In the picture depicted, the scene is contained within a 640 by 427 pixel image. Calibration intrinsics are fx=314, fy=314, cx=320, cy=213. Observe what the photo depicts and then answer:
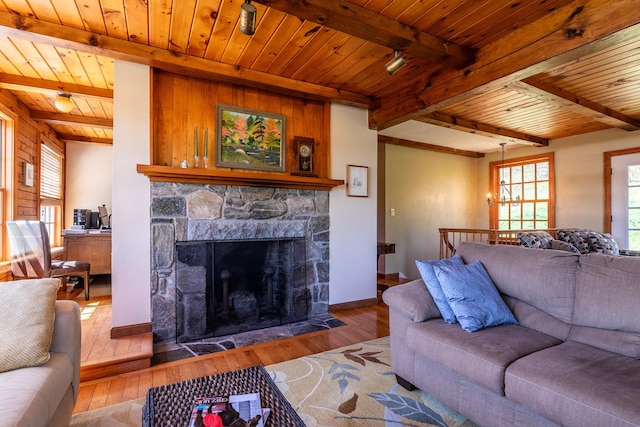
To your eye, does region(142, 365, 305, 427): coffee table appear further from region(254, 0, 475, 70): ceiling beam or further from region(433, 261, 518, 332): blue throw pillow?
region(254, 0, 475, 70): ceiling beam

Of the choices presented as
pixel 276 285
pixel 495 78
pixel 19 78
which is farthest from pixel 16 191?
pixel 495 78

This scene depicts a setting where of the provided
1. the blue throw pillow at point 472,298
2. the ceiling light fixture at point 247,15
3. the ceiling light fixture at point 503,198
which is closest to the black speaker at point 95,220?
the ceiling light fixture at point 247,15

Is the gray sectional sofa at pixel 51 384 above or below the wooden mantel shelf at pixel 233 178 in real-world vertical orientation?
below

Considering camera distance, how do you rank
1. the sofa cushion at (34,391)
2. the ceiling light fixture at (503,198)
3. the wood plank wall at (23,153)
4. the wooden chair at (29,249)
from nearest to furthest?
the sofa cushion at (34,391), the wooden chair at (29,249), the wood plank wall at (23,153), the ceiling light fixture at (503,198)

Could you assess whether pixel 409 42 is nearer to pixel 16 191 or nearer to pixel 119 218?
pixel 119 218

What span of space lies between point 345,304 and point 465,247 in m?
1.73

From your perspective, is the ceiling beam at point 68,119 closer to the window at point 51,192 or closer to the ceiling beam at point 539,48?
the window at point 51,192

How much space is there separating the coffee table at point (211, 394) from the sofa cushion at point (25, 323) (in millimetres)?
556

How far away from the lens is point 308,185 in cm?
344

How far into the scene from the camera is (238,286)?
10.9 ft

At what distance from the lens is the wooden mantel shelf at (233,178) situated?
2691 millimetres

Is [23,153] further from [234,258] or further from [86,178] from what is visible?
[234,258]

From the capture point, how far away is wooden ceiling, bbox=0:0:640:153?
2104 millimetres

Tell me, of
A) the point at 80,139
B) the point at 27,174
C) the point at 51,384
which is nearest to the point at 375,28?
the point at 51,384
